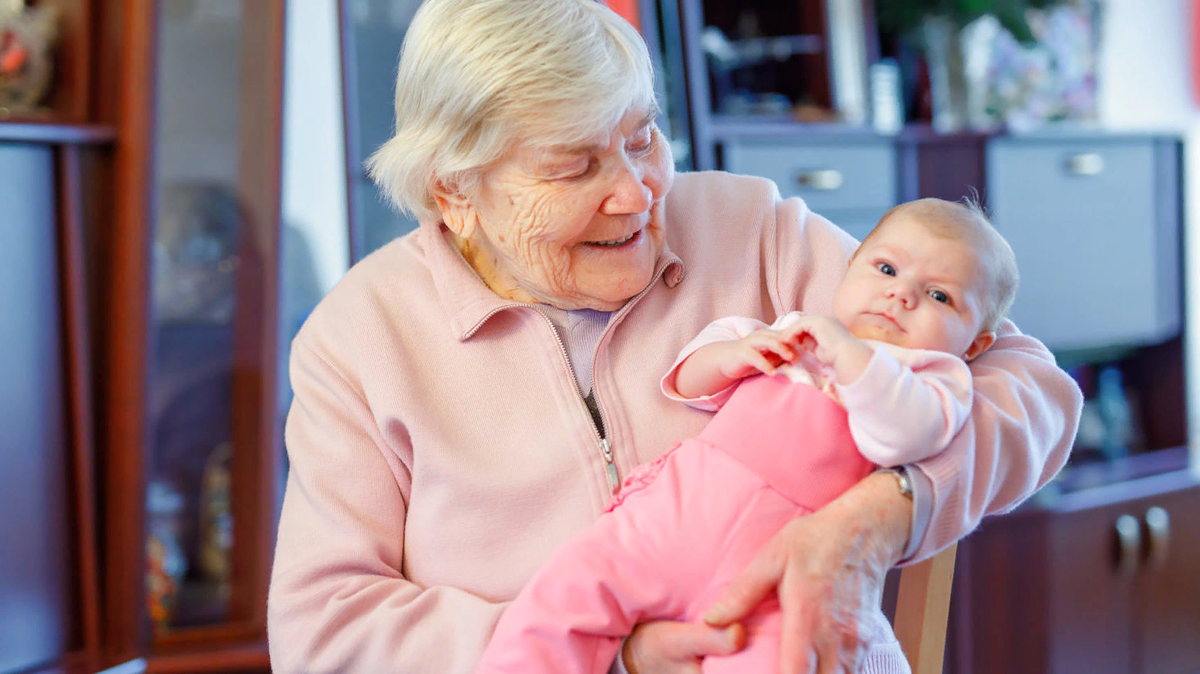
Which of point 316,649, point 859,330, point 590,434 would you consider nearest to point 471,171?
point 590,434

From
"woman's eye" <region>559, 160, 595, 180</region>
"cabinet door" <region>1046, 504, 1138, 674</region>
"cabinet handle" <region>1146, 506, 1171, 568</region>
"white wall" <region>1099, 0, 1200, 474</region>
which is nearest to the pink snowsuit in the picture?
"woman's eye" <region>559, 160, 595, 180</region>

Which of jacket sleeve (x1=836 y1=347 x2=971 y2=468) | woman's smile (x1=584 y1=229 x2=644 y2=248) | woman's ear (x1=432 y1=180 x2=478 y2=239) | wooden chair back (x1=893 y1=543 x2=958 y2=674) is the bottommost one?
wooden chair back (x1=893 y1=543 x2=958 y2=674)

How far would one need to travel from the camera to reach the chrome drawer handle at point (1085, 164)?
10.1ft

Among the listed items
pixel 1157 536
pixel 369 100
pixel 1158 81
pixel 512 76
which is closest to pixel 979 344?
pixel 512 76

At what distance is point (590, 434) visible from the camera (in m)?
1.33

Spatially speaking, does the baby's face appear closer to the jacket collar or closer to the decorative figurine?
the jacket collar

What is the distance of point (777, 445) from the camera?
115 cm

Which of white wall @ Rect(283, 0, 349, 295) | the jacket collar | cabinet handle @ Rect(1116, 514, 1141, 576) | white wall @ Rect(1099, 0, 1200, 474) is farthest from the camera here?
white wall @ Rect(1099, 0, 1200, 474)

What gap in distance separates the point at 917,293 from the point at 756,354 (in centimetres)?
20

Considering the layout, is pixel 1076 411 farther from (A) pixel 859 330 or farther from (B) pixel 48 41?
(B) pixel 48 41

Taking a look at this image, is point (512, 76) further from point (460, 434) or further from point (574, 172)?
point (460, 434)

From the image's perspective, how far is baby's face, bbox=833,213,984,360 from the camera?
1190 mm

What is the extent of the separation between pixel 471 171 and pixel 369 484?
1.40 ft

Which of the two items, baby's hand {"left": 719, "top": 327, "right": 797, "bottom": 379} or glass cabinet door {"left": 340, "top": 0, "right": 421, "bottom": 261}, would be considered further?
glass cabinet door {"left": 340, "top": 0, "right": 421, "bottom": 261}
